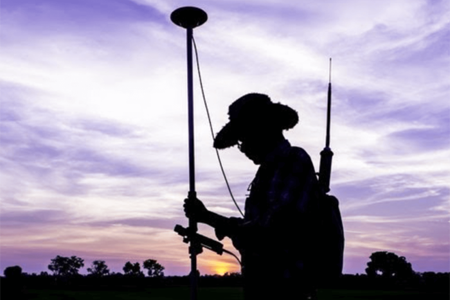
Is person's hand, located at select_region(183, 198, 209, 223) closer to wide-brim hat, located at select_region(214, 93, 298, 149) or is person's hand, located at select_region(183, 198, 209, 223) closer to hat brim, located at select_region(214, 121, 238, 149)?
hat brim, located at select_region(214, 121, 238, 149)

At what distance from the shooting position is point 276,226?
12.8 ft

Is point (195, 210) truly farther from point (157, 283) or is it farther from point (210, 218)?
point (157, 283)

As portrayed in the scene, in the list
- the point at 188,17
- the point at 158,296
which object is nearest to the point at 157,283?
the point at 158,296

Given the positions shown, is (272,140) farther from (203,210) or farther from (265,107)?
(203,210)

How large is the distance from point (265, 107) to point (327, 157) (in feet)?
3.74

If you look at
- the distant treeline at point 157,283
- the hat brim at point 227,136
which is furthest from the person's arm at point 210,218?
the distant treeline at point 157,283

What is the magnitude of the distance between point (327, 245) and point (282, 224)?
40 cm

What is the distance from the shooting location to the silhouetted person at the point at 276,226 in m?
3.93

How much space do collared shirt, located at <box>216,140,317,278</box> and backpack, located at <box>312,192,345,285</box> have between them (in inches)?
4.0

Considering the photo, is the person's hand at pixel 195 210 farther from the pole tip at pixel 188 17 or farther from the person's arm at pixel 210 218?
the pole tip at pixel 188 17

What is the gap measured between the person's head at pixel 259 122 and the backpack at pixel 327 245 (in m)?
0.64

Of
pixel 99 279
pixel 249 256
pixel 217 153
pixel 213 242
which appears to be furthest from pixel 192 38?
pixel 99 279

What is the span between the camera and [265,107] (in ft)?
14.5

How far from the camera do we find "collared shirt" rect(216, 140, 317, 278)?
12.8 ft
